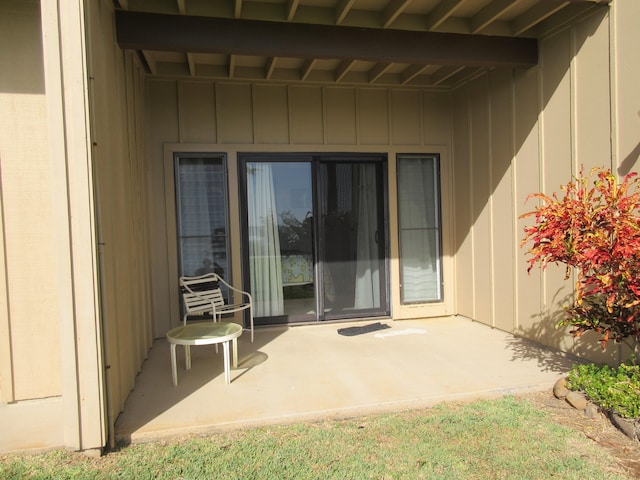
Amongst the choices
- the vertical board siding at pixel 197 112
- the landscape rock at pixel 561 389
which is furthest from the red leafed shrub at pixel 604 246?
the vertical board siding at pixel 197 112

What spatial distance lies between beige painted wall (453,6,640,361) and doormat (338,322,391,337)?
3.89ft

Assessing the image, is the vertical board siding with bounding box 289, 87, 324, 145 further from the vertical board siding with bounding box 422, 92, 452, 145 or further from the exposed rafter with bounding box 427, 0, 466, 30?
the exposed rafter with bounding box 427, 0, 466, 30

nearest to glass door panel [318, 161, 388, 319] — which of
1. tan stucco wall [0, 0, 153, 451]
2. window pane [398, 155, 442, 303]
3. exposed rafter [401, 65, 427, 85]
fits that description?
window pane [398, 155, 442, 303]

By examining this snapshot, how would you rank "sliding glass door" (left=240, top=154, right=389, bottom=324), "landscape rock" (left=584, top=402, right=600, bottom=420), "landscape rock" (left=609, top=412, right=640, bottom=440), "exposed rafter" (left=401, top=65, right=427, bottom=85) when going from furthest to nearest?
"sliding glass door" (left=240, top=154, right=389, bottom=324), "exposed rafter" (left=401, top=65, right=427, bottom=85), "landscape rock" (left=584, top=402, right=600, bottom=420), "landscape rock" (left=609, top=412, right=640, bottom=440)

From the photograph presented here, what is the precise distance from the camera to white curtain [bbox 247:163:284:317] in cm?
503

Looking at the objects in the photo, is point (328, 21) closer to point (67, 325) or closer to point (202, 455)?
point (67, 325)

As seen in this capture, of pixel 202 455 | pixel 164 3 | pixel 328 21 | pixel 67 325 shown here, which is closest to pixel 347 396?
pixel 202 455

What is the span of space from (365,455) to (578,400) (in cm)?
158

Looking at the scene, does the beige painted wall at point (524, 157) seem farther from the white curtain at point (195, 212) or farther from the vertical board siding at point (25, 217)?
the vertical board siding at point (25, 217)

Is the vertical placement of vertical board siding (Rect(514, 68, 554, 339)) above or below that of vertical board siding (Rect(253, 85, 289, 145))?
below

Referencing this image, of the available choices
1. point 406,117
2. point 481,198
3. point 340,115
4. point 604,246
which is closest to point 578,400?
point 604,246

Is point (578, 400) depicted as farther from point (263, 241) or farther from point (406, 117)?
point (406, 117)

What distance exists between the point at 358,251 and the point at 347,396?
254 cm

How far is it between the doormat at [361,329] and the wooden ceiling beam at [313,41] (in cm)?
284
